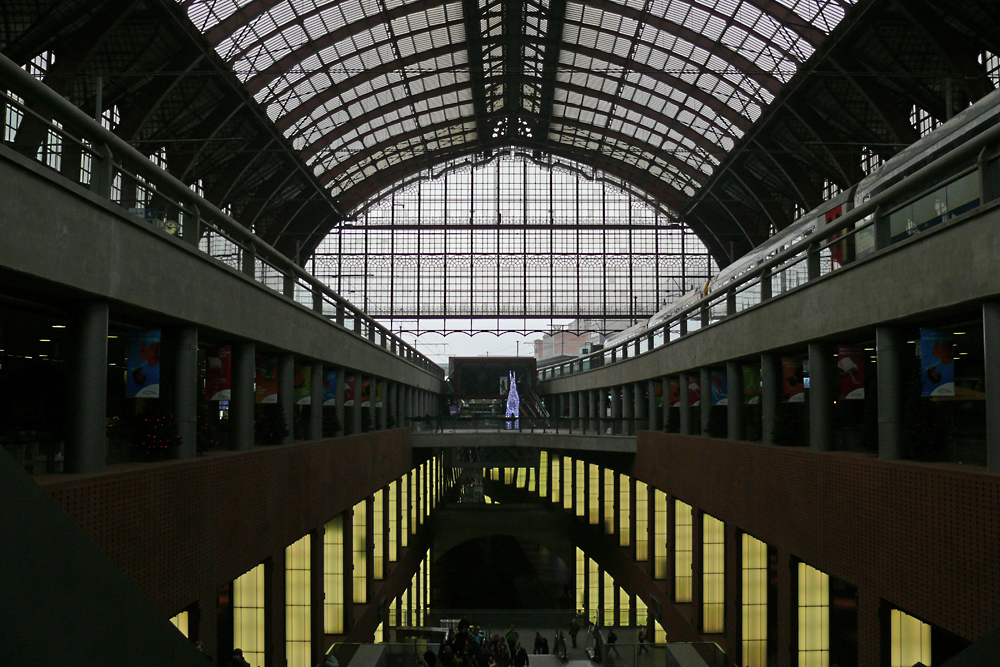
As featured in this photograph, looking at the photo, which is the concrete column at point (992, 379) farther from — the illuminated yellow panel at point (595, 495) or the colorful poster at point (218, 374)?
the illuminated yellow panel at point (595, 495)

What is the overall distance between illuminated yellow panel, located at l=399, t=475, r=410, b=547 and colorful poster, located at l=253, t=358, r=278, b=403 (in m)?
18.5

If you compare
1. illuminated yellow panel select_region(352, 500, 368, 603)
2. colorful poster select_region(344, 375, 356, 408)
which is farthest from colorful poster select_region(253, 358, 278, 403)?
illuminated yellow panel select_region(352, 500, 368, 603)

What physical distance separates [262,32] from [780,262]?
30.1 m

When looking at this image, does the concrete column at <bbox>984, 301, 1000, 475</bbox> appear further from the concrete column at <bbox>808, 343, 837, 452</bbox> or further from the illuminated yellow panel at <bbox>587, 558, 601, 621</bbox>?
the illuminated yellow panel at <bbox>587, 558, 601, 621</bbox>

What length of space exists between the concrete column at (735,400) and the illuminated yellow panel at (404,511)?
18.3 metres

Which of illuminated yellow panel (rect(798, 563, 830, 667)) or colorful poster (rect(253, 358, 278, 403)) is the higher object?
colorful poster (rect(253, 358, 278, 403))

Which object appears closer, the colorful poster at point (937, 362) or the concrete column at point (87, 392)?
the concrete column at point (87, 392)

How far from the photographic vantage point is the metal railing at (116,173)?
8672 mm

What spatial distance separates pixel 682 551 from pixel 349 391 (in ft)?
38.8

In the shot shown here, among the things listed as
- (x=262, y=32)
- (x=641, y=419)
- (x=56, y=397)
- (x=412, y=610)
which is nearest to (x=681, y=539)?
(x=641, y=419)

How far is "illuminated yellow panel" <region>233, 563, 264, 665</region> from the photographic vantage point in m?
15.5

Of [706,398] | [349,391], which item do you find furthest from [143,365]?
[706,398]

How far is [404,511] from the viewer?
3969 cm

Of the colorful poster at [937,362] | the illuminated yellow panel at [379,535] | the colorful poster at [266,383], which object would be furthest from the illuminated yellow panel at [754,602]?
the illuminated yellow panel at [379,535]
